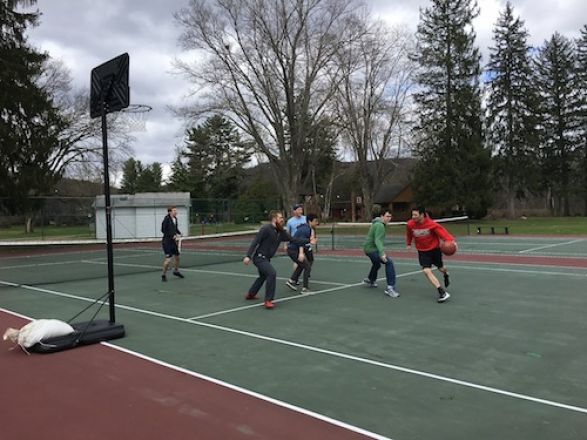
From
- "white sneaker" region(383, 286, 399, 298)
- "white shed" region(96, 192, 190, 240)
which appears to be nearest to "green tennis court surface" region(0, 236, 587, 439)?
"white sneaker" region(383, 286, 399, 298)

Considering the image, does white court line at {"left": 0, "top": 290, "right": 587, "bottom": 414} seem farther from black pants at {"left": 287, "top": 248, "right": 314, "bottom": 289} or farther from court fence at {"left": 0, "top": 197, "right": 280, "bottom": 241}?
court fence at {"left": 0, "top": 197, "right": 280, "bottom": 241}

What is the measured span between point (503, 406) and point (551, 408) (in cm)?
38

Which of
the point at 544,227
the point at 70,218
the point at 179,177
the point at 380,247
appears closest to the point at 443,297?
the point at 380,247

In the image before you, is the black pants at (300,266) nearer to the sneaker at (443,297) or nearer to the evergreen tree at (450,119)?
the sneaker at (443,297)

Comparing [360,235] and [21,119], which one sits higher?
[21,119]

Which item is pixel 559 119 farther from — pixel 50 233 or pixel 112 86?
pixel 112 86

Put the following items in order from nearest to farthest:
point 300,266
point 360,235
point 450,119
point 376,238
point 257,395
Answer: point 257,395 → point 376,238 → point 300,266 → point 360,235 → point 450,119

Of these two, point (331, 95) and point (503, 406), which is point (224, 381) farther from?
point (331, 95)

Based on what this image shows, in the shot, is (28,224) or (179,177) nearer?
(28,224)

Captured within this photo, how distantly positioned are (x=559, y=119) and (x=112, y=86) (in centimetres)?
5977

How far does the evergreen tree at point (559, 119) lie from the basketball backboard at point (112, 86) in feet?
189

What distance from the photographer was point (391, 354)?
6.04 metres

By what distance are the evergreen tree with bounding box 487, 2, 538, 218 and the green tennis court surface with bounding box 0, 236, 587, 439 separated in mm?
42669

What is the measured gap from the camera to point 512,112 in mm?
52969
